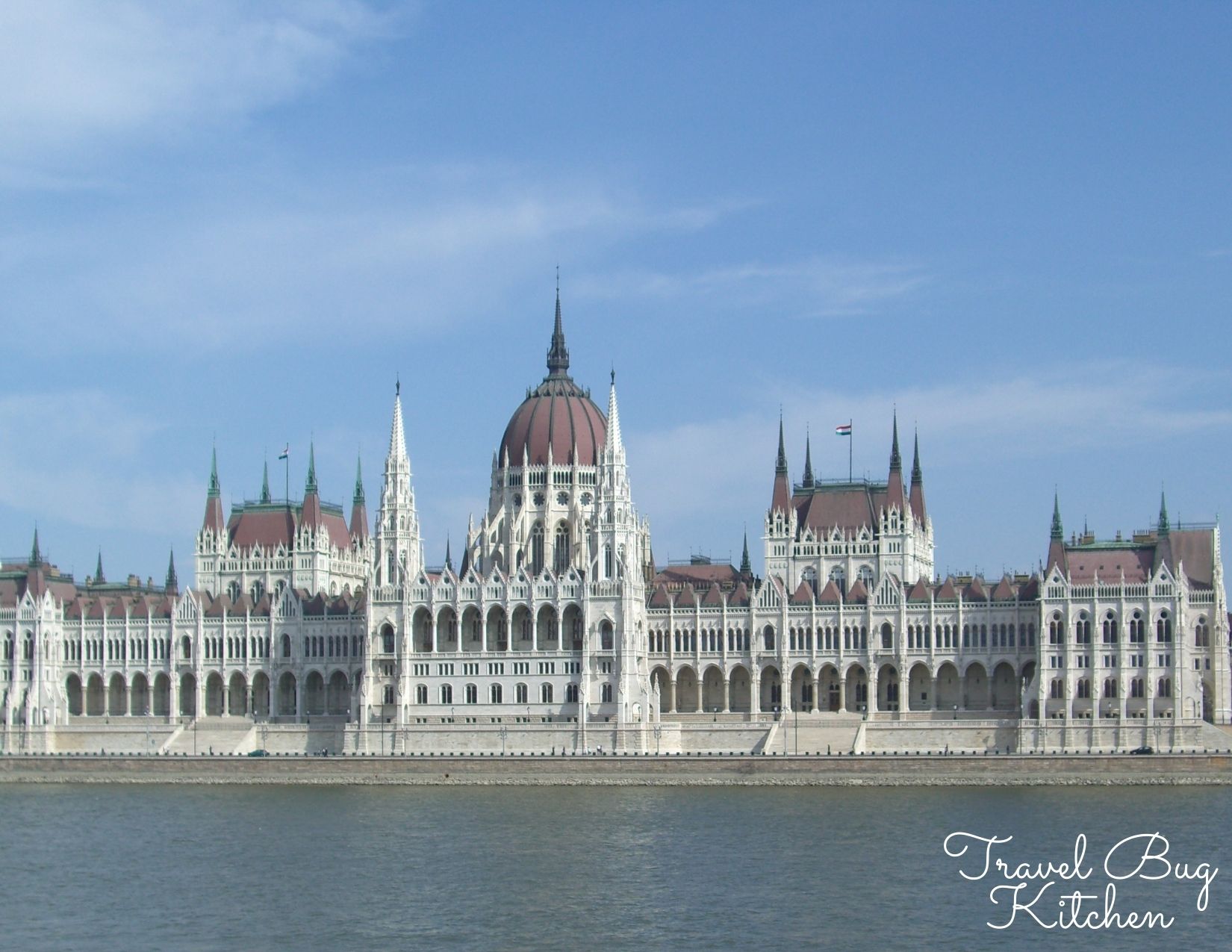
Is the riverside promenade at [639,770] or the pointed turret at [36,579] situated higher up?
the pointed turret at [36,579]

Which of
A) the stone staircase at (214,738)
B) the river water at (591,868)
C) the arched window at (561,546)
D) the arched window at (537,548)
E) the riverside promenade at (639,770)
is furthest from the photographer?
the arched window at (537,548)

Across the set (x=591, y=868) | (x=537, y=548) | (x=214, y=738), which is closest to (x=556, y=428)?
(x=537, y=548)

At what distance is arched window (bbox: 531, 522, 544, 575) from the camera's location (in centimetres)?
15600

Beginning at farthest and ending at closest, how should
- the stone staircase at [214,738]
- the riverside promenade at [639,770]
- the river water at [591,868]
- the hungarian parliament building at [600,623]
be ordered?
the stone staircase at [214,738], the hungarian parliament building at [600,623], the riverside promenade at [639,770], the river water at [591,868]

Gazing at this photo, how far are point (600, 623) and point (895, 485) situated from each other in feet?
77.6

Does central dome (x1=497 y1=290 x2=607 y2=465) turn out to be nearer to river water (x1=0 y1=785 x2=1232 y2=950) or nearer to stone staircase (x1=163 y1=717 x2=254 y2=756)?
stone staircase (x1=163 y1=717 x2=254 y2=756)

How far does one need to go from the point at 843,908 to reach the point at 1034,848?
15.6 metres

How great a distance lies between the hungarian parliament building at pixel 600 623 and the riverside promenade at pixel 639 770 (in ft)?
→ 25.2

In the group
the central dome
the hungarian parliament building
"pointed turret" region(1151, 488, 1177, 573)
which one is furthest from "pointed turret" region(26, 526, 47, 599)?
"pointed turret" region(1151, 488, 1177, 573)

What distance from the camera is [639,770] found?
13012 centimetres

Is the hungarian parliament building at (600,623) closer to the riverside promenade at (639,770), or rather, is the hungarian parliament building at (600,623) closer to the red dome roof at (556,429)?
the red dome roof at (556,429)

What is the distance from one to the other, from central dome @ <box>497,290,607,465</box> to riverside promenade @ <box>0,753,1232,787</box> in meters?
29.4

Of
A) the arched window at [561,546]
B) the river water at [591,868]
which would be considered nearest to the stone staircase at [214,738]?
the river water at [591,868]

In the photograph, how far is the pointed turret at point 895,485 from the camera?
151 m
